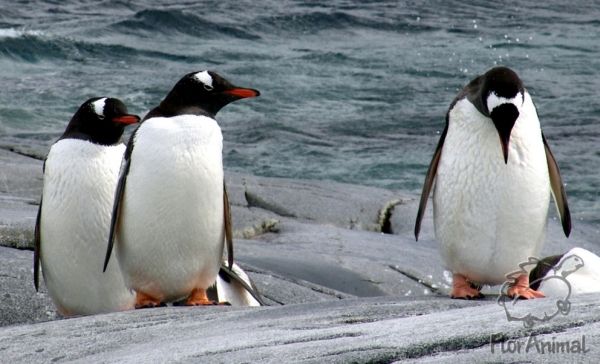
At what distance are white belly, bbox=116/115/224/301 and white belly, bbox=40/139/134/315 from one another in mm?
204

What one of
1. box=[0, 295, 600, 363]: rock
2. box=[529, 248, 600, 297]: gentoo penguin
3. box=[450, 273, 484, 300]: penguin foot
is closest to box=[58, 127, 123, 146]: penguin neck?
box=[0, 295, 600, 363]: rock

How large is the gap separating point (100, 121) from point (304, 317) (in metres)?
1.68

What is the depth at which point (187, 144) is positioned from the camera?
176 inches

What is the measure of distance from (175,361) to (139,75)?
42.6 feet

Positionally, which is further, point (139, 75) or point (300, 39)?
point (300, 39)

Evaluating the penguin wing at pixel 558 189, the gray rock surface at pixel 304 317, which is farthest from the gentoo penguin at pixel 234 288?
the penguin wing at pixel 558 189

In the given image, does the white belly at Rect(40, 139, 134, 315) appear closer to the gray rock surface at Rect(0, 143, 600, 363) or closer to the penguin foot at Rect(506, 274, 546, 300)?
Answer: the gray rock surface at Rect(0, 143, 600, 363)

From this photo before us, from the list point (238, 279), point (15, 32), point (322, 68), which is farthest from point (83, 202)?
→ point (15, 32)

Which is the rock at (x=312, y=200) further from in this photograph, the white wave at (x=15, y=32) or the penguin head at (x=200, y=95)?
the white wave at (x=15, y=32)

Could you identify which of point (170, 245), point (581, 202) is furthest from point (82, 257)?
point (581, 202)

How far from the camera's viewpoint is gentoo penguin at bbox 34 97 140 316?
4.75 metres

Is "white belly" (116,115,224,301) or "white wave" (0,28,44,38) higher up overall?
"white belly" (116,115,224,301)

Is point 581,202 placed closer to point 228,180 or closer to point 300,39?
point 228,180

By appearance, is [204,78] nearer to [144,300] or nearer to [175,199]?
[175,199]
